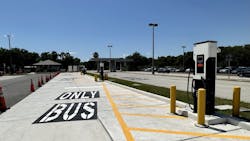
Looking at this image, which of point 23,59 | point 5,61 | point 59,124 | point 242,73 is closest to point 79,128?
point 59,124

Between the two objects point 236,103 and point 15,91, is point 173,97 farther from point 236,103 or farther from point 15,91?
point 15,91

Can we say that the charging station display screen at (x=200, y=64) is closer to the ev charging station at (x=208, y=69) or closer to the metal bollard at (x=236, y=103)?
the ev charging station at (x=208, y=69)

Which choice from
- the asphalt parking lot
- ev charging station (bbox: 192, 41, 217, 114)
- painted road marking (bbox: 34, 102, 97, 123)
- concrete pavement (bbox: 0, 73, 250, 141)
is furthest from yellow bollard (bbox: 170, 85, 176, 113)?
the asphalt parking lot

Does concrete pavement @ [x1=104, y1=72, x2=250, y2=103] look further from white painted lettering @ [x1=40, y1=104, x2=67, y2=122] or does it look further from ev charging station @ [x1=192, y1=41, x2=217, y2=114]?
white painted lettering @ [x1=40, y1=104, x2=67, y2=122]

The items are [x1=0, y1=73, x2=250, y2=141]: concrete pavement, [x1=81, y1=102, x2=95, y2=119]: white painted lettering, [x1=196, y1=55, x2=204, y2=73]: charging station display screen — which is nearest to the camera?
[x1=0, y1=73, x2=250, y2=141]: concrete pavement

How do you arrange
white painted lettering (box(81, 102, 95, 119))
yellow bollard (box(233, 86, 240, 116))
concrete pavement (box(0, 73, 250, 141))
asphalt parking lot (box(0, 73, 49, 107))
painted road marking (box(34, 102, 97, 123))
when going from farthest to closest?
asphalt parking lot (box(0, 73, 49, 107))
white painted lettering (box(81, 102, 95, 119))
painted road marking (box(34, 102, 97, 123))
yellow bollard (box(233, 86, 240, 116))
concrete pavement (box(0, 73, 250, 141))

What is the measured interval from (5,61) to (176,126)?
93.7 meters

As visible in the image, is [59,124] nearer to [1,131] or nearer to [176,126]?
[1,131]

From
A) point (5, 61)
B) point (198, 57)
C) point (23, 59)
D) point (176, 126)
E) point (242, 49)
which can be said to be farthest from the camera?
point (23, 59)

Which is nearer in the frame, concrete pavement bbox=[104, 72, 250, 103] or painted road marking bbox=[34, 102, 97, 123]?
painted road marking bbox=[34, 102, 97, 123]

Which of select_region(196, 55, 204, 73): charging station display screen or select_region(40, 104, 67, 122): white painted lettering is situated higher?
select_region(196, 55, 204, 73): charging station display screen

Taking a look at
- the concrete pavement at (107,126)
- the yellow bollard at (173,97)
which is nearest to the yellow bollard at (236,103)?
the concrete pavement at (107,126)

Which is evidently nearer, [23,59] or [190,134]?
[190,134]

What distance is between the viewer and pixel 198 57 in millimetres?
7031
